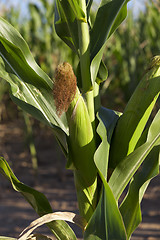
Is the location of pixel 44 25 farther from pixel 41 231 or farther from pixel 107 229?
pixel 107 229

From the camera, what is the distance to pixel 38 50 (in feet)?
10.3

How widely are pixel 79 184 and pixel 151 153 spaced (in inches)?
7.7

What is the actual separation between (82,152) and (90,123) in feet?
0.23

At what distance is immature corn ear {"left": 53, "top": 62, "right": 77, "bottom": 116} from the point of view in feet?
2.44

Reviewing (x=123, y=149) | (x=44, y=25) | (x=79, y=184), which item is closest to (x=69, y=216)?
(x=79, y=184)

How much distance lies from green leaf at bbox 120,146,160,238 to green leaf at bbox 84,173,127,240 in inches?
4.1

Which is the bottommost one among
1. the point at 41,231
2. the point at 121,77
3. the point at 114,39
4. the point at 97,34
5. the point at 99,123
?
the point at 41,231

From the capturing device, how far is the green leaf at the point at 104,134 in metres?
0.81

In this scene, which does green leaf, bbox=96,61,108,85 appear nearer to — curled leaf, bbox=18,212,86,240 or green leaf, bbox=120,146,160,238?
green leaf, bbox=120,146,160,238

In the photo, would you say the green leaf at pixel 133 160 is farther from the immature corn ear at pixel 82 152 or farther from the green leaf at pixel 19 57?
the green leaf at pixel 19 57

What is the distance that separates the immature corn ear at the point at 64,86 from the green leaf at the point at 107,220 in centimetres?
18

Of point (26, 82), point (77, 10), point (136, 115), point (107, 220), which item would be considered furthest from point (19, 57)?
point (107, 220)

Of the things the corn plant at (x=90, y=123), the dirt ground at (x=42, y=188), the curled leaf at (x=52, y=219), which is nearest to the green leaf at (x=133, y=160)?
the corn plant at (x=90, y=123)

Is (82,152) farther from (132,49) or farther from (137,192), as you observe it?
(132,49)
